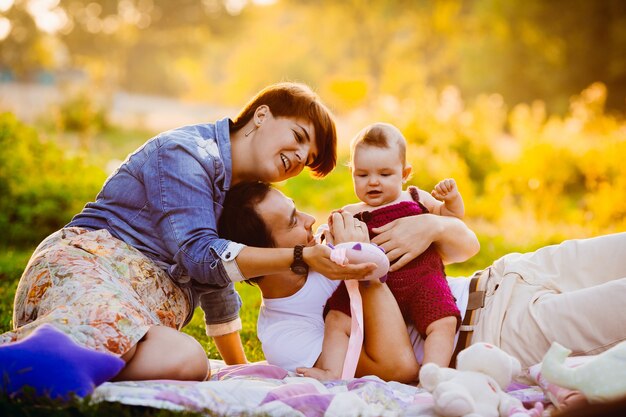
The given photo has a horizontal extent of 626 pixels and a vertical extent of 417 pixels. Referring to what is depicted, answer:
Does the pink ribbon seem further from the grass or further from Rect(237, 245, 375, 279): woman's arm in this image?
the grass

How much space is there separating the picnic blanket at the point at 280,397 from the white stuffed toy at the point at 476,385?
0.12 m

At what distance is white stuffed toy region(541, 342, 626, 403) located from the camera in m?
2.22

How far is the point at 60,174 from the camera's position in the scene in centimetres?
780

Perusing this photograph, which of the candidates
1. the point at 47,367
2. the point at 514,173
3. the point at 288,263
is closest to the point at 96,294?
the point at 47,367

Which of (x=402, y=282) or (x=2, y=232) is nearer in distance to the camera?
(x=402, y=282)

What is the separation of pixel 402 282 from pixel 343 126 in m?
12.8

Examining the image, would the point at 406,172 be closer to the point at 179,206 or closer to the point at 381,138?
the point at 381,138

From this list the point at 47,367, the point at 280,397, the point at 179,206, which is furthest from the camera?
the point at 179,206

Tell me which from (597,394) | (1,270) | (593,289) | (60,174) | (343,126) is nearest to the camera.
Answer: (597,394)

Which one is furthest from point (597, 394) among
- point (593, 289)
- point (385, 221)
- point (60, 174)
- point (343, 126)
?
point (343, 126)

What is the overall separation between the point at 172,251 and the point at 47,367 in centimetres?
81

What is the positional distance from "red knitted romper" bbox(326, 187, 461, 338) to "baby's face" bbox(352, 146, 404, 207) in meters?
0.21

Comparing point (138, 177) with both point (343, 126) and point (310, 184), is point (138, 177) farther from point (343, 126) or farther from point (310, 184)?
point (343, 126)

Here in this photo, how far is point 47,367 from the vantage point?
7.40ft
